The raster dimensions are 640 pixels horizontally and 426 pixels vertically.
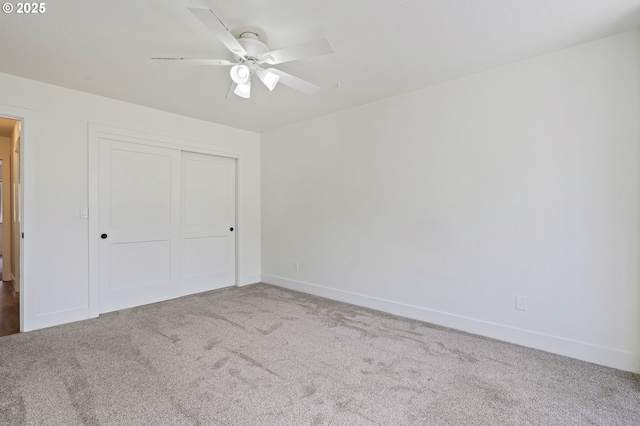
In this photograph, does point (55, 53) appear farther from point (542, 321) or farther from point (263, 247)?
point (542, 321)

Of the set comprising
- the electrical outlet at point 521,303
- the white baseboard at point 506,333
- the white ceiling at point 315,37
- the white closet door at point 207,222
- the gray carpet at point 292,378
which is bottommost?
the gray carpet at point 292,378

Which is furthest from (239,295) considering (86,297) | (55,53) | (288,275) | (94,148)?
(55,53)

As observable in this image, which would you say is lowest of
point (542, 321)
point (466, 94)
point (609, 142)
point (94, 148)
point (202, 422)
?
point (202, 422)

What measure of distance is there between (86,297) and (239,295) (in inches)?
66.9

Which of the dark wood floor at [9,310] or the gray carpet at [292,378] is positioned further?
the dark wood floor at [9,310]

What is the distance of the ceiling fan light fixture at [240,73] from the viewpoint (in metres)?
2.26

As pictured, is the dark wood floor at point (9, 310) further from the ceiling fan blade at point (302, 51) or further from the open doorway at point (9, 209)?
the ceiling fan blade at point (302, 51)

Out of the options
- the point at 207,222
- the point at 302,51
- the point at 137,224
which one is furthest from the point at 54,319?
the point at 302,51

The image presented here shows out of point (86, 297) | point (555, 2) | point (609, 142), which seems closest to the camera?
point (555, 2)

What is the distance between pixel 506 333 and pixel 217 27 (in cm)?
327

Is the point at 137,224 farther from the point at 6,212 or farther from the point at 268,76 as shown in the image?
the point at 6,212

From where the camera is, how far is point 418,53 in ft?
8.13

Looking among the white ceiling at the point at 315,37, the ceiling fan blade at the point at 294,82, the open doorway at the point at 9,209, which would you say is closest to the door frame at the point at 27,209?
the white ceiling at the point at 315,37

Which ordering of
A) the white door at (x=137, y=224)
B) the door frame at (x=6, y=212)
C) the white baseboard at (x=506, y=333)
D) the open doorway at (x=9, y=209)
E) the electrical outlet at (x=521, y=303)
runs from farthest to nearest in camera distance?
the door frame at (x=6, y=212) → the open doorway at (x=9, y=209) → the white door at (x=137, y=224) → the electrical outlet at (x=521, y=303) → the white baseboard at (x=506, y=333)
